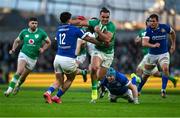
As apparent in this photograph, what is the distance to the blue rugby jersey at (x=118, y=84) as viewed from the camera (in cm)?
2109

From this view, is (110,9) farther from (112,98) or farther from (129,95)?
(129,95)

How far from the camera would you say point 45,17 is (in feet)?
184

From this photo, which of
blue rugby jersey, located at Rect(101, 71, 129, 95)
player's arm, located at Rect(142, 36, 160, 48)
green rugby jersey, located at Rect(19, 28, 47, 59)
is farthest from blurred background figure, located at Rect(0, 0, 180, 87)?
blue rugby jersey, located at Rect(101, 71, 129, 95)

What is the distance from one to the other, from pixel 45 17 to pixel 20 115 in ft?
131

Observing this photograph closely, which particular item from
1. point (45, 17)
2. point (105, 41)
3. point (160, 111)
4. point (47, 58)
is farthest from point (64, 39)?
point (45, 17)

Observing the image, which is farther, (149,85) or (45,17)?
(45,17)

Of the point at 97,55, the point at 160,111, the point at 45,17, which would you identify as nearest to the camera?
the point at 160,111

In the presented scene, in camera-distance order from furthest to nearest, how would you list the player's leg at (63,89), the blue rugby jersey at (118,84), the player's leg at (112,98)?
the player's leg at (112,98) < the blue rugby jersey at (118,84) < the player's leg at (63,89)

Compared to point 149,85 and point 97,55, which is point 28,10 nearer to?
point 149,85

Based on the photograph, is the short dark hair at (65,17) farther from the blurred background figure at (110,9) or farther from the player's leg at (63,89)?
the blurred background figure at (110,9)

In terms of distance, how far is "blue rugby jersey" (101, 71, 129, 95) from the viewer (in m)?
21.1

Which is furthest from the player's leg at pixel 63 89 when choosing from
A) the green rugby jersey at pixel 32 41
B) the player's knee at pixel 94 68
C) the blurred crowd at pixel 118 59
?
the blurred crowd at pixel 118 59

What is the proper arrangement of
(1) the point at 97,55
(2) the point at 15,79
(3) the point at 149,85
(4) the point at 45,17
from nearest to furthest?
(1) the point at 97,55 → (2) the point at 15,79 → (3) the point at 149,85 → (4) the point at 45,17

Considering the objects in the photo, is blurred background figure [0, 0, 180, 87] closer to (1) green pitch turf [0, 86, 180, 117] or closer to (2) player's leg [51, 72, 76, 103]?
(2) player's leg [51, 72, 76, 103]
